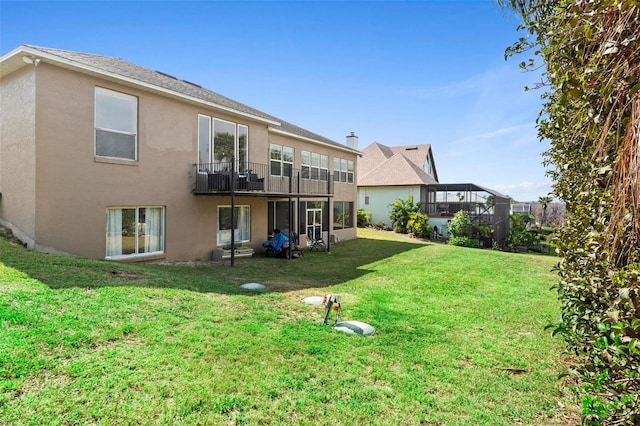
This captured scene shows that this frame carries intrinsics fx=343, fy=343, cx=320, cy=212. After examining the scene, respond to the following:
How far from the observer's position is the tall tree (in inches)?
75.9

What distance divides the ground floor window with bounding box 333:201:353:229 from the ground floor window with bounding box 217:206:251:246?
802 cm

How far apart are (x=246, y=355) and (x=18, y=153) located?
9.62 meters

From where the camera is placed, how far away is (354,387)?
4109 millimetres

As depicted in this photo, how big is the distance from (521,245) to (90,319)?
2626cm

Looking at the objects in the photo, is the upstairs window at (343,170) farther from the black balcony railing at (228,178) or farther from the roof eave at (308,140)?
the black balcony railing at (228,178)

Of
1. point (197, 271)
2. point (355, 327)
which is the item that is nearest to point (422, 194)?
point (197, 271)

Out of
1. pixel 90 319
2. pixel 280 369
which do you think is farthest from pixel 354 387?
pixel 90 319

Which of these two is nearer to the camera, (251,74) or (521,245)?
(251,74)

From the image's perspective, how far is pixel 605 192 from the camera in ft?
7.30

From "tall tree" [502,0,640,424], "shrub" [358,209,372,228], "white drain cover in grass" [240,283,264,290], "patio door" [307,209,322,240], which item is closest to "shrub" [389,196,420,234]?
"shrub" [358,209,372,228]

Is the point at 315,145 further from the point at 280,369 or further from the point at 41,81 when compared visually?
the point at 280,369

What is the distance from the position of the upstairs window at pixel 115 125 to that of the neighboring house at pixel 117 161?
0.03 metres

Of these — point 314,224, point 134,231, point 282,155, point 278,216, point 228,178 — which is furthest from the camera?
point 314,224

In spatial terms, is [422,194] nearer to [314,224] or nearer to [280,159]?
[314,224]
